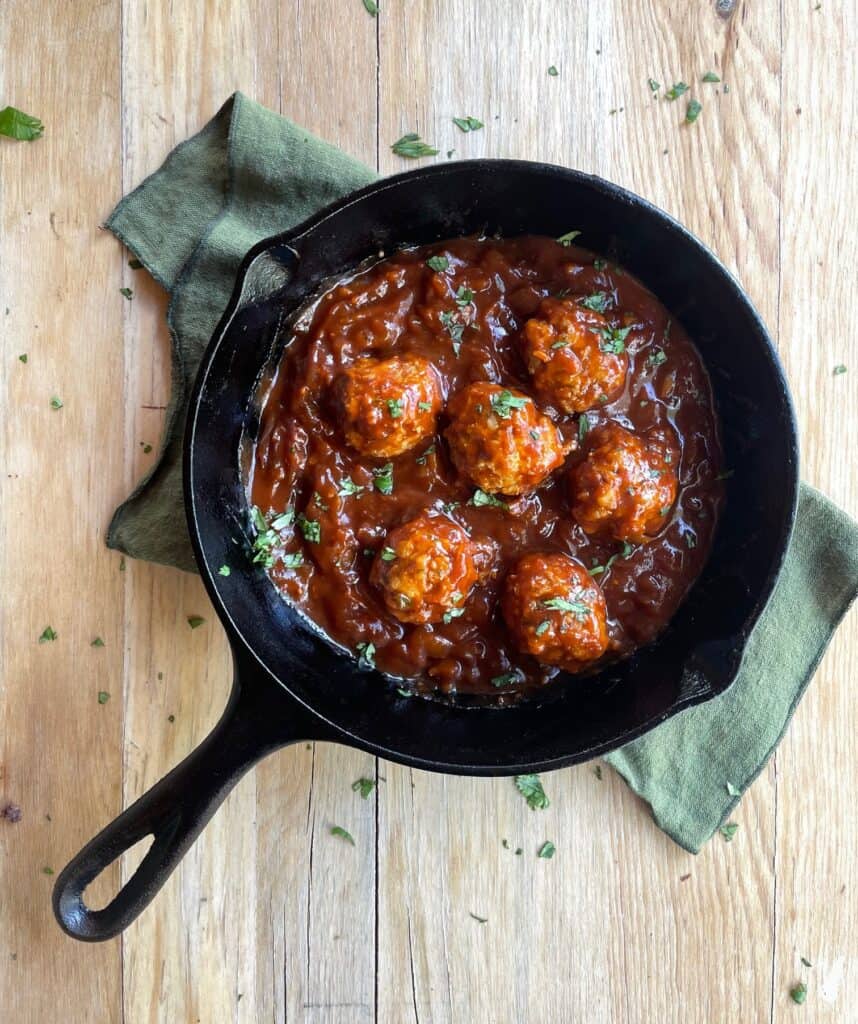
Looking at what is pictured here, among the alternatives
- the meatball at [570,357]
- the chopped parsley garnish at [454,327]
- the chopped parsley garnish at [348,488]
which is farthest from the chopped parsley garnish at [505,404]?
the chopped parsley garnish at [348,488]

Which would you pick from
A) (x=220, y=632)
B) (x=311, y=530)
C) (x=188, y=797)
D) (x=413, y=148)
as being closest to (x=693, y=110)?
(x=413, y=148)

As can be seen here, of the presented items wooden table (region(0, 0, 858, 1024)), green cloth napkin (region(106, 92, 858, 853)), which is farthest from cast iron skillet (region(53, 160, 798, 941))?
wooden table (region(0, 0, 858, 1024))

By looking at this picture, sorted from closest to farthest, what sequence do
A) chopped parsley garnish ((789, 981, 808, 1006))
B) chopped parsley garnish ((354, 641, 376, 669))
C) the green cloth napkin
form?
chopped parsley garnish ((354, 641, 376, 669)) < the green cloth napkin < chopped parsley garnish ((789, 981, 808, 1006))

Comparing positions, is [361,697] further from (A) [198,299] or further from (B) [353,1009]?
(A) [198,299]

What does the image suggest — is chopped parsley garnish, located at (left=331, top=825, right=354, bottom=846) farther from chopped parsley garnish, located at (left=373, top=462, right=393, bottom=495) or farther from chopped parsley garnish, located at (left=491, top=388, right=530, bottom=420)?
chopped parsley garnish, located at (left=491, top=388, right=530, bottom=420)

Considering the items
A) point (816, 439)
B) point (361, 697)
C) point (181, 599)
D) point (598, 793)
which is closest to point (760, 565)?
point (816, 439)
